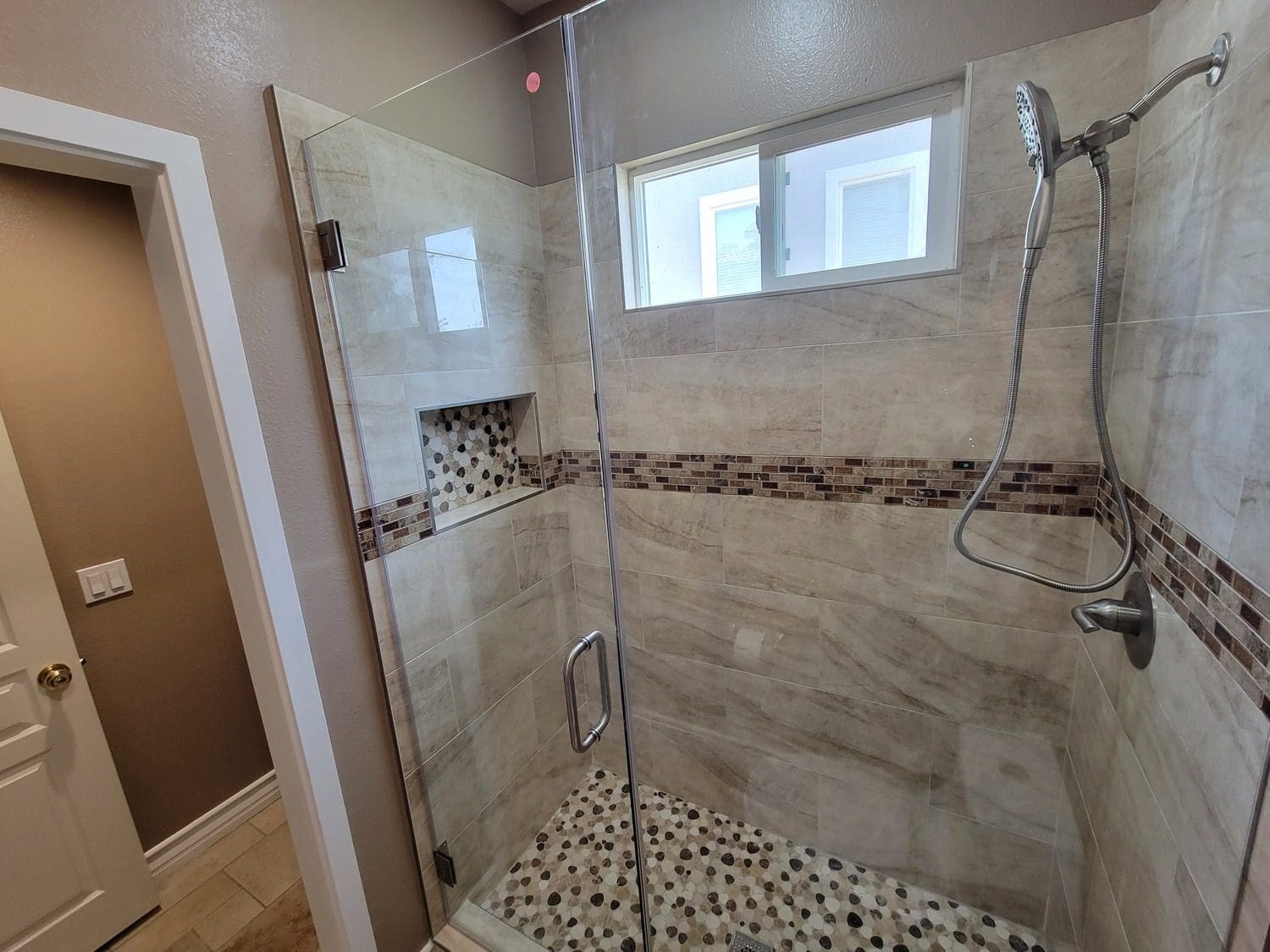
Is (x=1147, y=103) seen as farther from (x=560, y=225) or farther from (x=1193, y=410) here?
(x=560, y=225)

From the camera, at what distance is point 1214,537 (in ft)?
2.31

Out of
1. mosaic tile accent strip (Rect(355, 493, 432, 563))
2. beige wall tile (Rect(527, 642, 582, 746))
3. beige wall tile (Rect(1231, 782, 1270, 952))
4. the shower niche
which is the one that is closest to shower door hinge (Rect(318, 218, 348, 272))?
the shower niche

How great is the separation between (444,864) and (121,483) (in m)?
1.55

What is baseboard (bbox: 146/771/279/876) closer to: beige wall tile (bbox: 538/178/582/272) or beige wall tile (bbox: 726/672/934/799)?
beige wall tile (bbox: 726/672/934/799)

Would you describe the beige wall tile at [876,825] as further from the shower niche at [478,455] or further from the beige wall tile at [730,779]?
the shower niche at [478,455]

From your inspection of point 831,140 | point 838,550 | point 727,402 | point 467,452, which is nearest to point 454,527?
point 467,452

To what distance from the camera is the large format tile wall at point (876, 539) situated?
1.14 meters

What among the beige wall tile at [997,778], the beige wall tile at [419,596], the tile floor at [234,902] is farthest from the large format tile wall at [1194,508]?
the tile floor at [234,902]

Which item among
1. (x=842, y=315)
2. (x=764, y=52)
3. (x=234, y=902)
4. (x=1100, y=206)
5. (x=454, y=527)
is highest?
(x=764, y=52)

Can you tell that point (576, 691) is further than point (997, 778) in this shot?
Yes

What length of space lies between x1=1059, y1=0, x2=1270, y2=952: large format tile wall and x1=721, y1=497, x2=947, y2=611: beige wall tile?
0.36m

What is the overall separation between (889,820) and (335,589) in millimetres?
1693

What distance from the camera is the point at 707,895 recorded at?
1.58m

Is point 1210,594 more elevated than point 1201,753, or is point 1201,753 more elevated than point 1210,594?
point 1210,594
